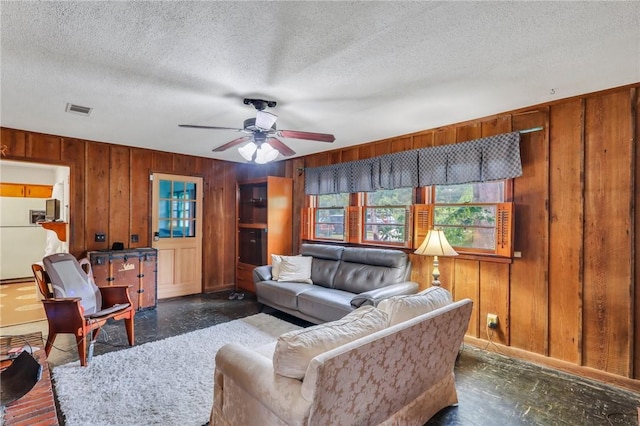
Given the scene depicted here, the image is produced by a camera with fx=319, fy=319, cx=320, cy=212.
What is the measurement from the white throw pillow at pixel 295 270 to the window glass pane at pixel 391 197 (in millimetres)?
1259

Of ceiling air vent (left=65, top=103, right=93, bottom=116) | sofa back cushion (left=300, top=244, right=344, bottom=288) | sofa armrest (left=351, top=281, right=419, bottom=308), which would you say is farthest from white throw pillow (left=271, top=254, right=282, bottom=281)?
ceiling air vent (left=65, top=103, right=93, bottom=116)

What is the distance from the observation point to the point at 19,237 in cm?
642

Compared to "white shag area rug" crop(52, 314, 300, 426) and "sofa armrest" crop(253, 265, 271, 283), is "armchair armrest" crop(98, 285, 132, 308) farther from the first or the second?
"sofa armrest" crop(253, 265, 271, 283)

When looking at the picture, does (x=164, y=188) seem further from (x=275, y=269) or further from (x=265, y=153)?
(x=265, y=153)

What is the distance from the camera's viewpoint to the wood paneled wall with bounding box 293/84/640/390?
2.58 m

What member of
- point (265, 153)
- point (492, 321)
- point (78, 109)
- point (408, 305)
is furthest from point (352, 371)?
point (78, 109)

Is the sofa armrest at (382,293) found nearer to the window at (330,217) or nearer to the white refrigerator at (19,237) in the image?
the window at (330,217)

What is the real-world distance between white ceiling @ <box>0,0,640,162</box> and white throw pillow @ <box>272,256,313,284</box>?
2.06 m

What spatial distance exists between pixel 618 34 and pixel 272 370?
2.66 m

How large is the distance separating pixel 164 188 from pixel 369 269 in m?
3.62

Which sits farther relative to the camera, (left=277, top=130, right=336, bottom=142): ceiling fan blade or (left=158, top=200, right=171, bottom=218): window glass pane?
(left=158, top=200, right=171, bottom=218): window glass pane

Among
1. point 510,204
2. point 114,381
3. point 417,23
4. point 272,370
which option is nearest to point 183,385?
point 114,381

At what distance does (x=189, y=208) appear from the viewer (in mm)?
5547

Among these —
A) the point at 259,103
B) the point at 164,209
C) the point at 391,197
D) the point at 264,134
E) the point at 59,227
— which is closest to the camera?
the point at 259,103
